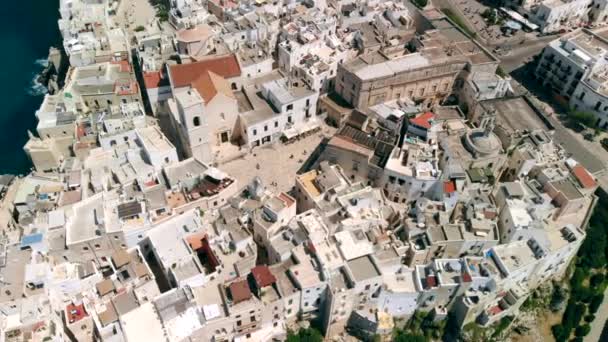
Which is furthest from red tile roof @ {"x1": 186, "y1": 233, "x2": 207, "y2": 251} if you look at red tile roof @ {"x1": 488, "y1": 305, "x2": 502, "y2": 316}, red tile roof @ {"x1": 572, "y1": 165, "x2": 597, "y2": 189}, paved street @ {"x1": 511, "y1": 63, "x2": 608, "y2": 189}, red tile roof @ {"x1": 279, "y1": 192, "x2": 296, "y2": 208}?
paved street @ {"x1": 511, "y1": 63, "x2": 608, "y2": 189}

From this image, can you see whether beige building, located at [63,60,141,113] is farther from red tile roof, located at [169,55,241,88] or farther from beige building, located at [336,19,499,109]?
beige building, located at [336,19,499,109]

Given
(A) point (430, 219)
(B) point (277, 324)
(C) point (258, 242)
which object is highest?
(A) point (430, 219)

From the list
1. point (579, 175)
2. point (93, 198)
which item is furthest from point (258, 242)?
point (579, 175)

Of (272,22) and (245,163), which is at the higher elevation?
(272,22)

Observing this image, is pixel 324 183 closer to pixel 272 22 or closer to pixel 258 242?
pixel 258 242

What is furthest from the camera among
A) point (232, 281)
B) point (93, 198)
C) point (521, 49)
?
point (521, 49)

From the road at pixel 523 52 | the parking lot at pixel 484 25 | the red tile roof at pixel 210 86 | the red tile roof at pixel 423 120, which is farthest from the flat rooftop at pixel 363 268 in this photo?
the parking lot at pixel 484 25

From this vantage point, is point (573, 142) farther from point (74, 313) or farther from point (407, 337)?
point (74, 313)
